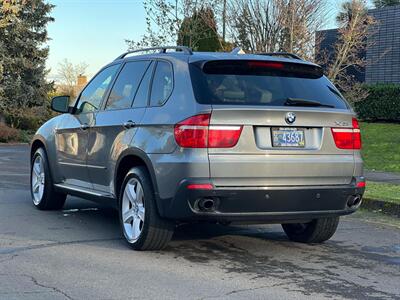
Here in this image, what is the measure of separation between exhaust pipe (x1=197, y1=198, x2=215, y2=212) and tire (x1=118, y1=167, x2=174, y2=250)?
1.65 feet

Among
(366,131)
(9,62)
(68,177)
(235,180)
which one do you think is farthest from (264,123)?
(9,62)

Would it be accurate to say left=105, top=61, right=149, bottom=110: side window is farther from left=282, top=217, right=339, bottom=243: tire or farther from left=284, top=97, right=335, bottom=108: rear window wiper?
left=282, top=217, right=339, bottom=243: tire

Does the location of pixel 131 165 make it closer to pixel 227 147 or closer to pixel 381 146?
pixel 227 147

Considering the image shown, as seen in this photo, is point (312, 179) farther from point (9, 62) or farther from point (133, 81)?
point (9, 62)

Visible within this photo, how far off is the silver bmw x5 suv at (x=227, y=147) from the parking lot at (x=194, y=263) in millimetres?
384

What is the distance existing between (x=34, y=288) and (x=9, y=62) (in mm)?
25261

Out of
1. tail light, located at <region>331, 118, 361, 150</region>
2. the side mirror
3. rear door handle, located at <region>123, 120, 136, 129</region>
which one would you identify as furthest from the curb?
the side mirror

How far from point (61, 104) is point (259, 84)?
312cm

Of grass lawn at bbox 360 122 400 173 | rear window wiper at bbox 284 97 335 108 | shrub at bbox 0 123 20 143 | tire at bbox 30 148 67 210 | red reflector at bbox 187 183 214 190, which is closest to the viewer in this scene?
red reflector at bbox 187 183 214 190

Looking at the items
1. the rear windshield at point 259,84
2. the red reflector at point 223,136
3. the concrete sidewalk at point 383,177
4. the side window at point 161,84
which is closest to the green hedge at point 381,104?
the concrete sidewalk at point 383,177

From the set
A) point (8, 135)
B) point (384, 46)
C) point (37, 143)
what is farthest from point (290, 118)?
point (8, 135)

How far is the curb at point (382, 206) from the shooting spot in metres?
8.47

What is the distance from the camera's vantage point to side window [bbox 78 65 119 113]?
712 cm

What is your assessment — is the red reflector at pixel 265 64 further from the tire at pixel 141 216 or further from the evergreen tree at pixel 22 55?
the evergreen tree at pixel 22 55
